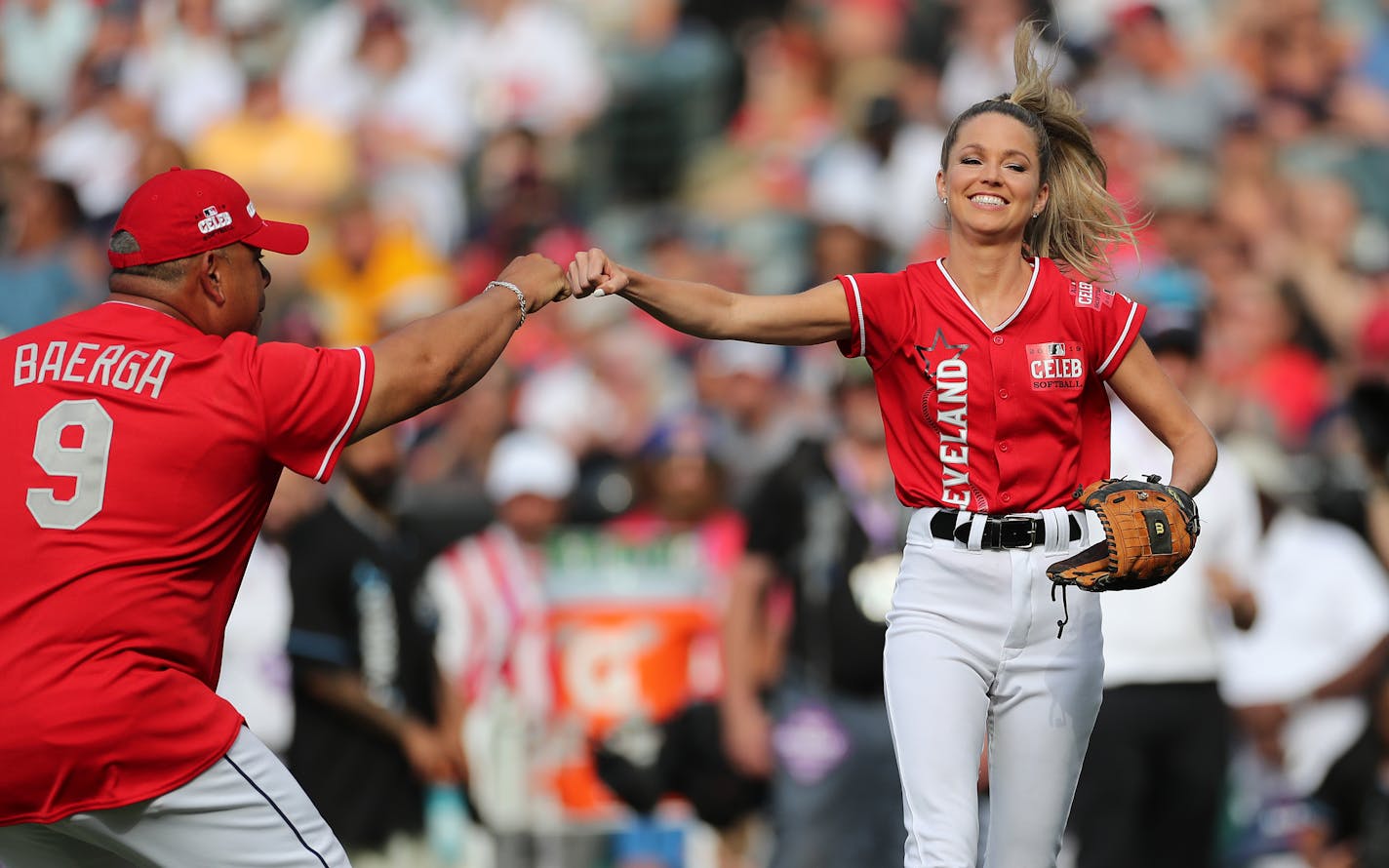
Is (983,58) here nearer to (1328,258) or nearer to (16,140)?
(1328,258)

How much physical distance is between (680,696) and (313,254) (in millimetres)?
5026

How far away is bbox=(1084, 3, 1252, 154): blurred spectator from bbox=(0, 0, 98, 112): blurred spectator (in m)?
7.50

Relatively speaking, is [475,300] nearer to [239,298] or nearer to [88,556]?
[239,298]

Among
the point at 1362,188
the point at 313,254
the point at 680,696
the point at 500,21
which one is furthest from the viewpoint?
the point at 500,21

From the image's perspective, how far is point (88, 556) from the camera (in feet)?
13.9

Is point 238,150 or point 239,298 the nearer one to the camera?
point 239,298

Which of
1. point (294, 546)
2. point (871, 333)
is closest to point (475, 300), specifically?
point (871, 333)

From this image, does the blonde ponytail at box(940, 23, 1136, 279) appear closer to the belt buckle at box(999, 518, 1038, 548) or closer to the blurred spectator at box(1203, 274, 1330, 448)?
the belt buckle at box(999, 518, 1038, 548)

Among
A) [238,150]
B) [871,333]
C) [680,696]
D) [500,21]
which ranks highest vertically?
[500,21]

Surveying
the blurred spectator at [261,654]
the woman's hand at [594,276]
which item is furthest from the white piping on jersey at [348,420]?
the blurred spectator at [261,654]

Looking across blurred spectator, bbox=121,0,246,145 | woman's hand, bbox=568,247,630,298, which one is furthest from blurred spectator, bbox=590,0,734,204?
woman's hand, bbox=568,247,630,298

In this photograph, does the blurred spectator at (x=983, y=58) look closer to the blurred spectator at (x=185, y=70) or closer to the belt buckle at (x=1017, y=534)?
the blurred spectator at (x=185, y=70)

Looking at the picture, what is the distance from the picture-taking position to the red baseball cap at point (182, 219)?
14.9 feet

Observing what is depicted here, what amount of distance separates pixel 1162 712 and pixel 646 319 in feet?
17.1
